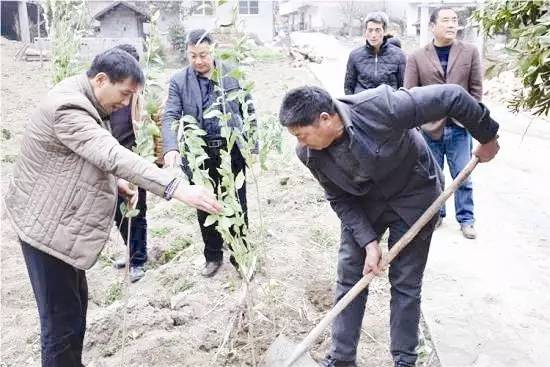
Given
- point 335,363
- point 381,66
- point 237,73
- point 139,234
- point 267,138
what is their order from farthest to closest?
1. point 381,66
2. point 139,234
3. point 335,363
4. point 267,138
5. point 237,73

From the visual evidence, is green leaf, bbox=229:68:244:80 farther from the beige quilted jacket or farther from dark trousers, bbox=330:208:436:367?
dark trousers, bbox=330:208:436:367

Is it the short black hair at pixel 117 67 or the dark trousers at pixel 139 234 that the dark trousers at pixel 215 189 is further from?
the short black hair at pixel 117 67

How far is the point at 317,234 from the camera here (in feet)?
17.8

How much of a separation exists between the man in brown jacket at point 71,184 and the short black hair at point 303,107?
1.59ft

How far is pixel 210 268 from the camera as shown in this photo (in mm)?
4473

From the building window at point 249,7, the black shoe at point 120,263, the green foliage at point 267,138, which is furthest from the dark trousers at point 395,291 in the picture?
the building window at point 249,7

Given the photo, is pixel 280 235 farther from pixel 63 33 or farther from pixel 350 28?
pixel 350 28

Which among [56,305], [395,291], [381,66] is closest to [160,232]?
[381,66]

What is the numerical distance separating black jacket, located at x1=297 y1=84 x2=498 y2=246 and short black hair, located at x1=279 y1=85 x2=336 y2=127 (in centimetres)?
16

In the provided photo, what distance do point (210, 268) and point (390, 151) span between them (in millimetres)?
2169

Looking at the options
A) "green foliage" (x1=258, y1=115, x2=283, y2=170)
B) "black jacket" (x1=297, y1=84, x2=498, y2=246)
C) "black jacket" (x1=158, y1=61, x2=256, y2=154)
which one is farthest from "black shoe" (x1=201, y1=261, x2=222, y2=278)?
"black jacket" (x1=297, y1=84, x2=498, y2=246)

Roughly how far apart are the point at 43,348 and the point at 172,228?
3036 millimetres

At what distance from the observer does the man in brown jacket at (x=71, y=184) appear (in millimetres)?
2492

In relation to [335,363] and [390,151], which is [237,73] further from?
[335,363]
